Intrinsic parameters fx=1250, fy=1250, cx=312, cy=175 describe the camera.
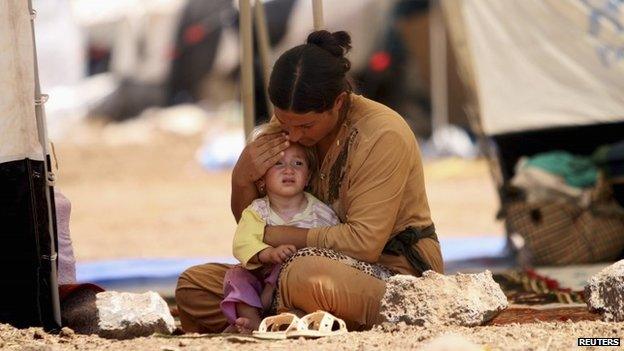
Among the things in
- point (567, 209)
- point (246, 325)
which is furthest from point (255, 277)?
point (567, 209)

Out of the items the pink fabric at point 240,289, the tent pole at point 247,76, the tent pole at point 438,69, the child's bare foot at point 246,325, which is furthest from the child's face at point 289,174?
the tent pole at point 438,69

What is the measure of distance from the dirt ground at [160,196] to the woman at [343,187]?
405 centimetres

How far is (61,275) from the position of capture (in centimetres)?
445

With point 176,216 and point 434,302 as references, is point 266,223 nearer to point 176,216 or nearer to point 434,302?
point 434,302

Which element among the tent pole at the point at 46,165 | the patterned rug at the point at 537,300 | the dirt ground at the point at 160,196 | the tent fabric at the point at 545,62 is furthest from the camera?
the dirt ground at the point at 160,196

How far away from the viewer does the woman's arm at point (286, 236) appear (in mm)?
4176

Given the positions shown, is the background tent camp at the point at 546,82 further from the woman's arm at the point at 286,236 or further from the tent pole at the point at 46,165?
the tent pole at the point at 46,165

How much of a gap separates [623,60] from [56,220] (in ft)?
12.0

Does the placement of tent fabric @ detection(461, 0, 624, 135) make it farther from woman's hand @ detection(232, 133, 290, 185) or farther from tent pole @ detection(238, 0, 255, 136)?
woman's hand @ detection(232, 133, 290, 185)

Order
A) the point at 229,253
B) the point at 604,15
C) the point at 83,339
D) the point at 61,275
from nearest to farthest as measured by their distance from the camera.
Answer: the point at 83,339 → the point at 61,275 → the point at 604,15 → the point at 229,253

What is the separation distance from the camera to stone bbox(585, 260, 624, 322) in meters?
4.08

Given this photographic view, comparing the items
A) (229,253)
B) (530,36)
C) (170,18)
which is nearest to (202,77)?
(170,18)

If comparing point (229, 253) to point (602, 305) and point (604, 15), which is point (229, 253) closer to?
point (604, 15)

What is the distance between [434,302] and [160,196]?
31.0 ft
